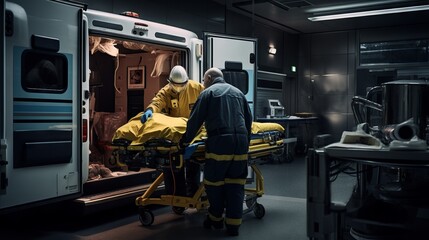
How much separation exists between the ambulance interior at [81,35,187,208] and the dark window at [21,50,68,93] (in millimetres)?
1607

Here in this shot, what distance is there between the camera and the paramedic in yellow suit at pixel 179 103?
4.86m

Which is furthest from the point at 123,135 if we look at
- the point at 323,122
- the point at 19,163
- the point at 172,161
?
the point at 323,122

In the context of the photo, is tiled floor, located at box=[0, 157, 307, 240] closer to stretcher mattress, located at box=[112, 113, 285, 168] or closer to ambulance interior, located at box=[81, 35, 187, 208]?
stretcher mattress, located at box=[112, 113, 285, 168]

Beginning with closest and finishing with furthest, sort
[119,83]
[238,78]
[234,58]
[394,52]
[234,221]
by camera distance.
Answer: [234,221] < [234,58] < [238,78] < [119,83] < [394,52]

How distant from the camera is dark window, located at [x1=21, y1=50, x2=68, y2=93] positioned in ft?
12.8

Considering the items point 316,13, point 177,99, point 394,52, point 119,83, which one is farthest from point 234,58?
point 394,52

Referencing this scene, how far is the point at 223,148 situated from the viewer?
13.6ft

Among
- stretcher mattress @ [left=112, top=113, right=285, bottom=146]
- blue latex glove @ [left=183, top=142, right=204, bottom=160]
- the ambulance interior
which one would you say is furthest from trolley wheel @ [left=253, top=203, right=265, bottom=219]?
the ambulance interior

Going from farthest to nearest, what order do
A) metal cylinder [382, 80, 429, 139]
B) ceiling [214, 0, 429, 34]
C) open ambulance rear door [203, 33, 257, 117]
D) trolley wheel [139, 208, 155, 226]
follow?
ceiling [214, 0, 429, 34] → open ambulance rear door [203, 33, 257, 117] → trolley wheel [139, 208, 155, 226] → metal cylinder [382, 80, 429, 139]

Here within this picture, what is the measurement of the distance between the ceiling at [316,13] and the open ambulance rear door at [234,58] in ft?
3.80

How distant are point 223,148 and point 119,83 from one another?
3.42 meters

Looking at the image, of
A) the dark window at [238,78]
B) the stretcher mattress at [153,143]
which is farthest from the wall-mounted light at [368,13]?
the stretcher mattress at [153,143]

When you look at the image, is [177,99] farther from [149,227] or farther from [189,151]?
[149,227]

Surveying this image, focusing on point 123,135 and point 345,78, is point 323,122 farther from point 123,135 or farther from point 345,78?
point 123,135
